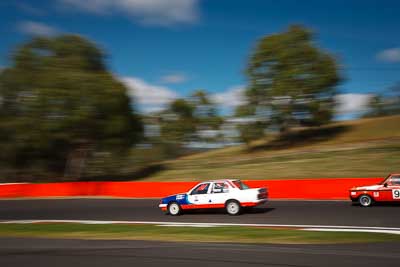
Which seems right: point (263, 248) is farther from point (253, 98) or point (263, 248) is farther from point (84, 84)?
point (253, 98)

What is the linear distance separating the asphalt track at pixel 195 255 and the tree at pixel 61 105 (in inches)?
→ 1063

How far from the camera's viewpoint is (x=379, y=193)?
16500 millimetres

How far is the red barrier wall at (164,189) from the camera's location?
68.5 feet

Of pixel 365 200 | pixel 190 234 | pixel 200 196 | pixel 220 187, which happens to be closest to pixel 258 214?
pixel 220 187

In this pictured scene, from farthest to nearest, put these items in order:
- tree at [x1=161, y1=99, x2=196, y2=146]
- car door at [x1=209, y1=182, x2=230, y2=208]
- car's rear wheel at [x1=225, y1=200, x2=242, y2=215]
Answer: tree at [x1=161, y1=99, x2=196, y2=146] < car door at [x1=209, y1=182, x2=230, y2=208] < car's rear wheel at [x1=225, y1=200, x2=242, y2=215]

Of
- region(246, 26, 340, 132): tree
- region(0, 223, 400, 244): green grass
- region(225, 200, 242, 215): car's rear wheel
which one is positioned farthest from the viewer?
region(246, 26, 340, 132): tree

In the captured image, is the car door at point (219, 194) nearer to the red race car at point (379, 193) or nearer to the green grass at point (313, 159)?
the red race car at point (379, 193)

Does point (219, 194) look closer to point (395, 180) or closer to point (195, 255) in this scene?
point (395, 180)

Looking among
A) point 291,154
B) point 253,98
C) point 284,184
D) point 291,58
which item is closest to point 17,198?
point 284,184

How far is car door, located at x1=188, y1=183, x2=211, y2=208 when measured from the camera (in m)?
16.2

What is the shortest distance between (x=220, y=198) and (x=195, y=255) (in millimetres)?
8082

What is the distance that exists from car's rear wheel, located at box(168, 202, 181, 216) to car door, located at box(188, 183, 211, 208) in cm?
60

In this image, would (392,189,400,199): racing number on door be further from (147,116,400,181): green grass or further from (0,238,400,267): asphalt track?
(147,116,400,181): green grass

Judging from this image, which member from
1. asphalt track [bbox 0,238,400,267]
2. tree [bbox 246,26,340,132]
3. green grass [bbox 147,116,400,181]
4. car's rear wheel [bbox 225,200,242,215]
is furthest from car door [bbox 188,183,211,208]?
tree [bbox 246,26,340,132]
